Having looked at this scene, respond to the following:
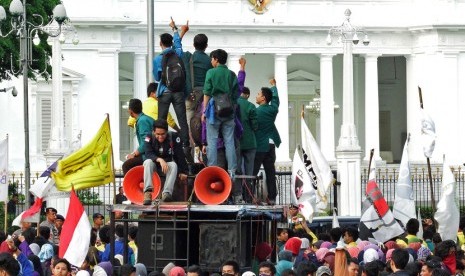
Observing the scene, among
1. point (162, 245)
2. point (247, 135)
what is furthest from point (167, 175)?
point (247, 135)

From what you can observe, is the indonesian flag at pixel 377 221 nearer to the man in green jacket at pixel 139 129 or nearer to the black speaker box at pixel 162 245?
the man in green jacket at pixel 139 129

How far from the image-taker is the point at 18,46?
169ft

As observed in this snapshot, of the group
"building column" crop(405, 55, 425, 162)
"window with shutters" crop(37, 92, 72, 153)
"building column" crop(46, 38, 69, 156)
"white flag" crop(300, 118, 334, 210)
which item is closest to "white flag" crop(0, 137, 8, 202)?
"white flag" crop(300, 118, 334, 210)

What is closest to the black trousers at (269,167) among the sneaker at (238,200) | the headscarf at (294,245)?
the headscarf at (294,245)

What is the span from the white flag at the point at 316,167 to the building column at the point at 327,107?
3850 cm

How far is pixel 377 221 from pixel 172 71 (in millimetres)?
4096

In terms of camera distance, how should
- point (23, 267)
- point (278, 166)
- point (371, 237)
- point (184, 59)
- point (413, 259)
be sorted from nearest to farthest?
point (23, 267), point (413, 259), point (184, 59), point (371, 237), point (278, 166)

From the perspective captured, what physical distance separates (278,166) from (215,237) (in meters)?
42.8

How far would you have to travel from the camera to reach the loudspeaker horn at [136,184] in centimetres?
2508

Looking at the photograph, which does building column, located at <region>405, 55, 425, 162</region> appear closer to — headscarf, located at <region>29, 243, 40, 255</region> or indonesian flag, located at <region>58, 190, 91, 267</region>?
headscarf, located at <region>29, 243, 40, 255</region>

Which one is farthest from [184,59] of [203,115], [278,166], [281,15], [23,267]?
[281,15]

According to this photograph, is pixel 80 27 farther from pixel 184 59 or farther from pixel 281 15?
pixel 184 59

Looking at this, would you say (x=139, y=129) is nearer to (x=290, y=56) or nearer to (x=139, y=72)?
(x=139, y=72)

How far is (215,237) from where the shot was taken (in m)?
24.7
